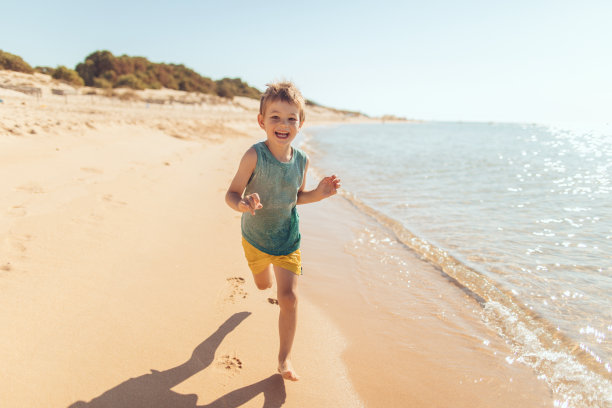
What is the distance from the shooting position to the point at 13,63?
73.7ft

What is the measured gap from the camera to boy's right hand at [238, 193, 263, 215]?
189cm

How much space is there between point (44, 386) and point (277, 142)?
174 centimetres

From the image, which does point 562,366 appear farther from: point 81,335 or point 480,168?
point 480,168

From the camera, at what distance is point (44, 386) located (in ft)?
5.84

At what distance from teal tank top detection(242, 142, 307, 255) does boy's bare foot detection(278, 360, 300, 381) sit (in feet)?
2.07

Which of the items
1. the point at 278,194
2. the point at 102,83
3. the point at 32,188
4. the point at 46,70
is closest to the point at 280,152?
the point at 278,194

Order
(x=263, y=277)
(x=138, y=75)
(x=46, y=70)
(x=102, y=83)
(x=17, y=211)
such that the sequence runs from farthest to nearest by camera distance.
Answer: 1. (x=138, y=75)
2. (x=46, y=70)
3. (x=102, y=83)
4. (x=17, y=211)
5. (x=263, y=277)

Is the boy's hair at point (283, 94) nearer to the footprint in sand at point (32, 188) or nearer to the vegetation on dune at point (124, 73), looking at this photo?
the footprint in sand at point (32, 188)

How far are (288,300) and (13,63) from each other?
94.1 feet

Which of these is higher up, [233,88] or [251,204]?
[233,88]

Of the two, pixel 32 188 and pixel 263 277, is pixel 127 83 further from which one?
pixel 263 277

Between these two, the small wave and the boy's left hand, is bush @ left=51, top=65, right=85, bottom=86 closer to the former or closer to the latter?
the boy's left hand

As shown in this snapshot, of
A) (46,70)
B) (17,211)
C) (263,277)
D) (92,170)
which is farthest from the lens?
(46,70)

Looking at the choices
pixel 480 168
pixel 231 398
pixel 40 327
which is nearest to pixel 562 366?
pixel 231 398
